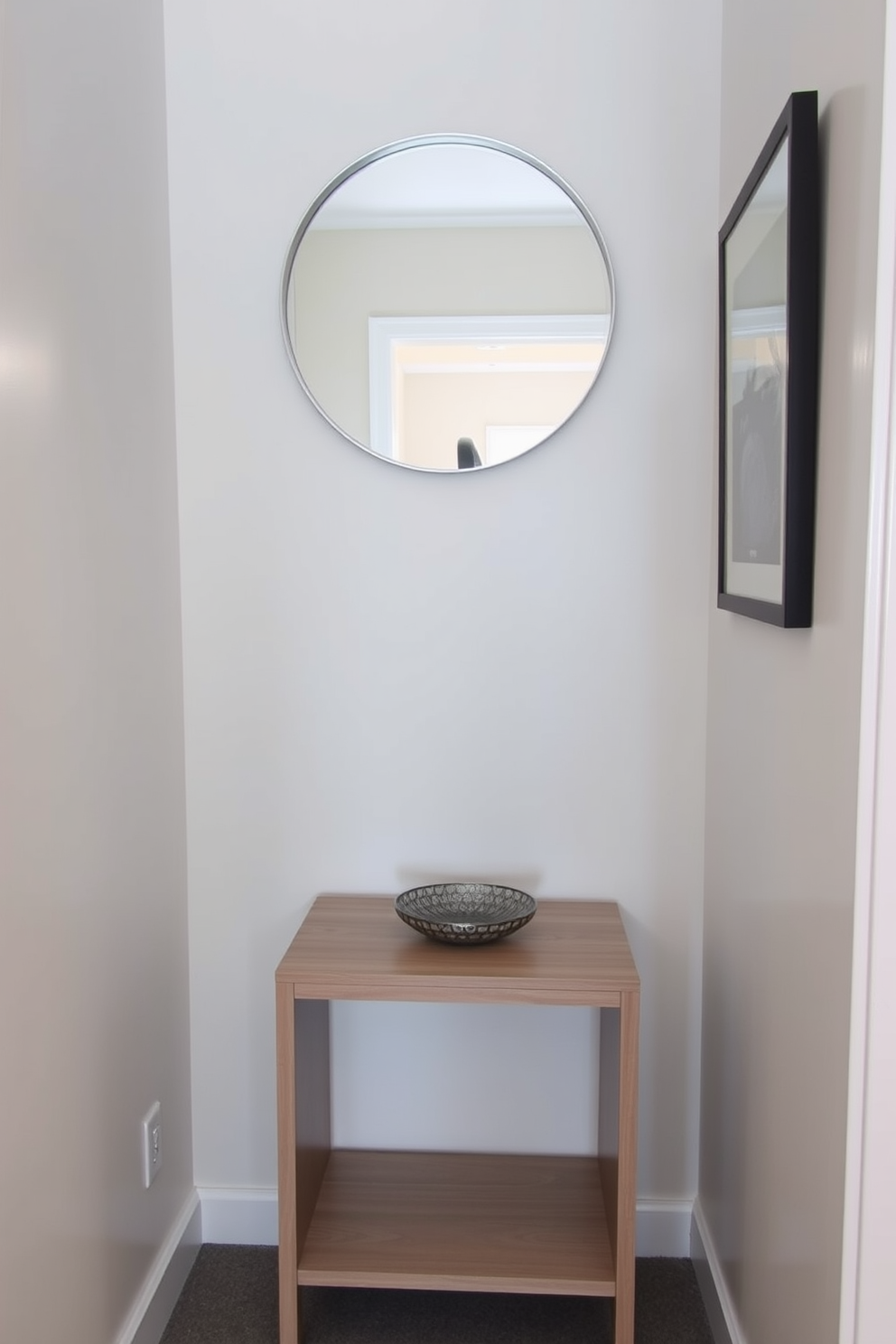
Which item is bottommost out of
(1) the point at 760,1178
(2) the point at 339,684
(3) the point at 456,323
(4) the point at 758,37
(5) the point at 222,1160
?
(5) the point at 222,1160

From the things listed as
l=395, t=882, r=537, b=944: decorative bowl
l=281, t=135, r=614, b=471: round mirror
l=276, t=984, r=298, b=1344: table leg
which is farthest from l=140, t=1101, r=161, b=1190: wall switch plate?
l=281, t=135, r=614, b=471: round mirror

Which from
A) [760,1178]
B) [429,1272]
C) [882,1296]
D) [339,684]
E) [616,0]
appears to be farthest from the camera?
[339,684]

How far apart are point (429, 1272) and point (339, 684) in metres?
0.98

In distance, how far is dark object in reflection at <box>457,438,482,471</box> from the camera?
198 cm

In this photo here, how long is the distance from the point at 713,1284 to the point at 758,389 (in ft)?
4.74

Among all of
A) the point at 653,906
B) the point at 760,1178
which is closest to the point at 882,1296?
the point at 760,1178

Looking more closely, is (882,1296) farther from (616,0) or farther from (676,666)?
(616,0)

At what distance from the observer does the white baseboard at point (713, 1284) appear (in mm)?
1729

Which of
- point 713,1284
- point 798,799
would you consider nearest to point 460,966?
point 798,799

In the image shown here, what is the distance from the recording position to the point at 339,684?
2059mm

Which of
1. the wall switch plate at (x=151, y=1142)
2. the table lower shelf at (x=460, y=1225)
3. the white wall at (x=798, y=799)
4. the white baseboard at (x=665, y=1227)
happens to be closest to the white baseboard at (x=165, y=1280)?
the wall switch plate at (x=151, y=1142)

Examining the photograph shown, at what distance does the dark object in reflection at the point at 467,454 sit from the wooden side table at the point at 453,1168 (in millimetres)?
799

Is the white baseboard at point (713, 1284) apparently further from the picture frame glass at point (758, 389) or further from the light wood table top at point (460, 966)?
the picture frame glass at point (758, 389)

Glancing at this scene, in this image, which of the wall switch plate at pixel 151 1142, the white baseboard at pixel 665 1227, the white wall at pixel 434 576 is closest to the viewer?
the wall switch plate at pixel 151 1142
